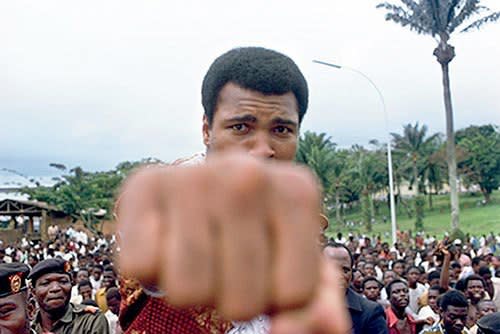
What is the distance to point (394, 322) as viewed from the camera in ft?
22.4

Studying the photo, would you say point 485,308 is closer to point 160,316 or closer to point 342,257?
point 342,257

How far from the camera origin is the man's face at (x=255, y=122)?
1237 millimetres

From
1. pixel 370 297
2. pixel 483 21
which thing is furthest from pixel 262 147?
pixel 483 21

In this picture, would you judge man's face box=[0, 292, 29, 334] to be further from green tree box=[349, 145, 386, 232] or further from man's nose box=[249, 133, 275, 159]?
green tree box=[349, 145, 386, 232]

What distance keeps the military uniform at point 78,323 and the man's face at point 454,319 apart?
3.26 m

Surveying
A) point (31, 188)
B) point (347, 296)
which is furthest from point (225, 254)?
point (31, 188)

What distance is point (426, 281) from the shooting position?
10.1 m

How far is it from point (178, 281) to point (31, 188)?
42.0m

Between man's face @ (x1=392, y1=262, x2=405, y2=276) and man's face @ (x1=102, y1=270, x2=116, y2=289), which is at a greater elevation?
man's face @ (x1=102, y1=270, x2=116, y2=289)

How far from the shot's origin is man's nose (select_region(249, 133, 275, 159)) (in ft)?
3.85

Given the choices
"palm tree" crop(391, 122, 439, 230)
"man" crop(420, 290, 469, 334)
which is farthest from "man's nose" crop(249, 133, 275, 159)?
"palm tree" crop(391, 122, 439, 230)

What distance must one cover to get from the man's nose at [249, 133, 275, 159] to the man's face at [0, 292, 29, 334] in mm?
3035

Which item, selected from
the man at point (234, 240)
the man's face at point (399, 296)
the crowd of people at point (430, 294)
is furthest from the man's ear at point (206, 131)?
the man's face at point (399, 296)

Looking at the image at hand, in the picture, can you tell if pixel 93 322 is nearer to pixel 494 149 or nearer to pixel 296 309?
pixel 296 309
